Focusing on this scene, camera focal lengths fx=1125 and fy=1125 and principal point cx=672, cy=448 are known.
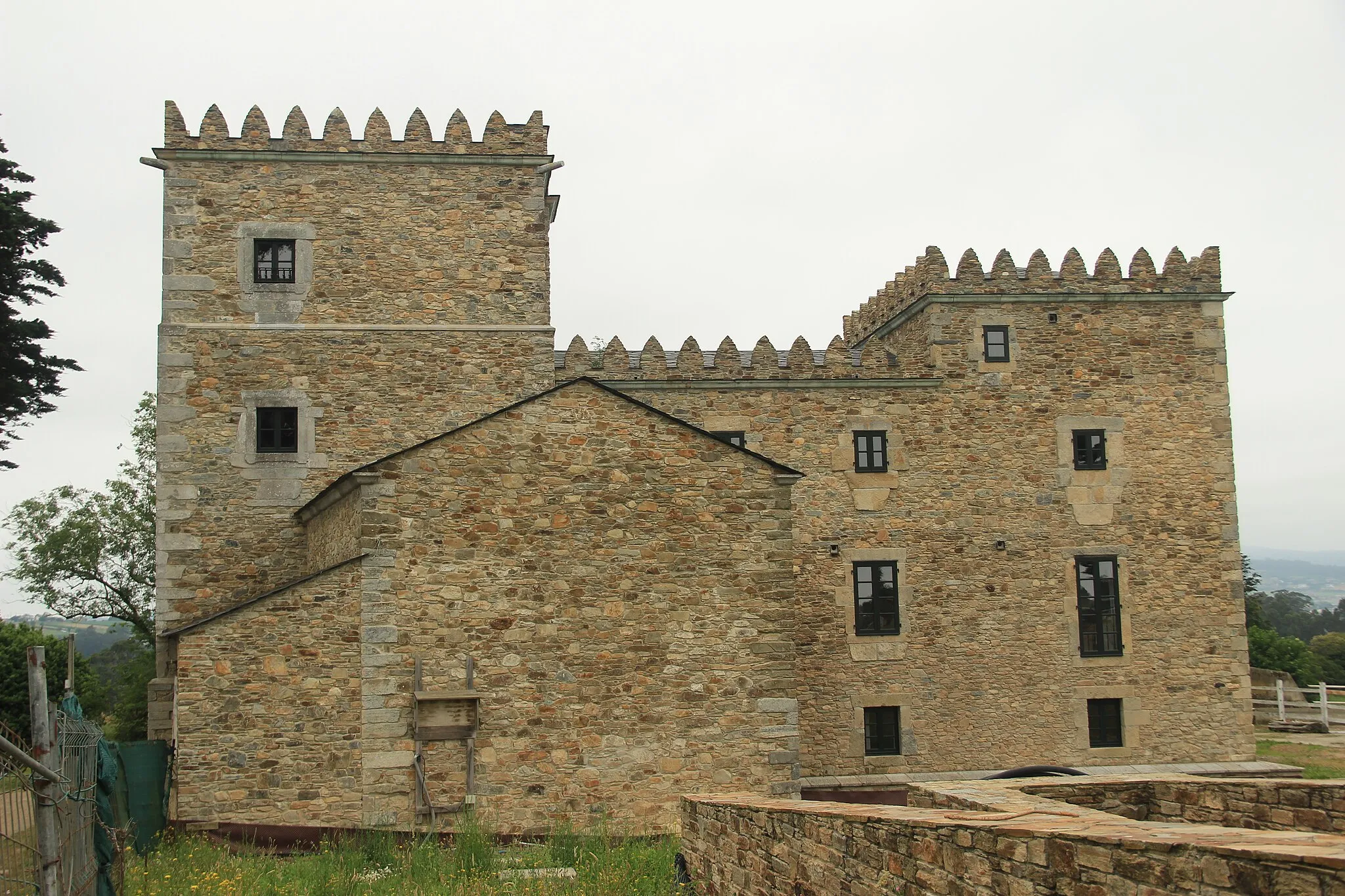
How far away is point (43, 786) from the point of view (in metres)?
6.88

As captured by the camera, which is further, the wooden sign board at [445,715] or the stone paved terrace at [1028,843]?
the wooden sign board at [445,715]

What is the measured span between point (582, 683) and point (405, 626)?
7.71 ft

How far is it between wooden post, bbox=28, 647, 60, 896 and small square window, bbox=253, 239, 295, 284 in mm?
12247

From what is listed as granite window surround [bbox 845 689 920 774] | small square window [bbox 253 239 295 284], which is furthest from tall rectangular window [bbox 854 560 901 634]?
small square window [bbox 253 239 295 284]

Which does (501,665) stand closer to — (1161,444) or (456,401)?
(456,401)

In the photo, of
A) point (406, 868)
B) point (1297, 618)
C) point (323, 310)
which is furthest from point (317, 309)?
point (1297, 618)

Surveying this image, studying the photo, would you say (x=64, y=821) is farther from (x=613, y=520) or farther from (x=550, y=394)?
(x=550, y=394)

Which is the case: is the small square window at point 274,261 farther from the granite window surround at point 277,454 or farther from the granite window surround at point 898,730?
the granite window surround at point 898,730

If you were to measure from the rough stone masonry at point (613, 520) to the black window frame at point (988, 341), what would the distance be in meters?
0.05

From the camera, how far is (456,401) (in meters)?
18.3

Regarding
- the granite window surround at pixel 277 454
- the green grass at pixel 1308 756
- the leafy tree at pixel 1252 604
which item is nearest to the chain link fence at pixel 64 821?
the granite window surround at pixel 277 454

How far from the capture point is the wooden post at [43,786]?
6.38 meters

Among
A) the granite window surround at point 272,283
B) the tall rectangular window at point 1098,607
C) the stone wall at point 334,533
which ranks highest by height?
the granite window surround at point 272,283

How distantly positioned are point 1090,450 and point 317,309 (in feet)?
44.7
